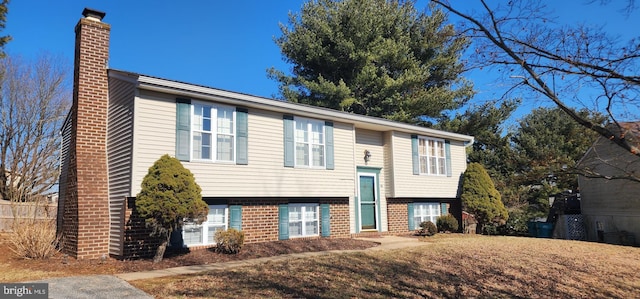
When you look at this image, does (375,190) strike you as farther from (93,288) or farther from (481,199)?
(93,288)

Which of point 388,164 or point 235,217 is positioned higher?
point 388,164

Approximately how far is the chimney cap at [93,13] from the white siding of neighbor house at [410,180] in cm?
1040

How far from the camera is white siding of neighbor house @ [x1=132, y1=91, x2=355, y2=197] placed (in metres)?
10.0

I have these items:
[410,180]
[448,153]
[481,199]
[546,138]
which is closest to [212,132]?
[410,180]

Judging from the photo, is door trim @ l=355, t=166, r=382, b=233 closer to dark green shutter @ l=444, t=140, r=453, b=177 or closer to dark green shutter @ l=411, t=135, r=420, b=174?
dark green shutter @ l=411, t=135, r=420, b=174

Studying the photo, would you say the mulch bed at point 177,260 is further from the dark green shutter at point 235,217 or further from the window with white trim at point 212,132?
the window with white trim at point 212,132

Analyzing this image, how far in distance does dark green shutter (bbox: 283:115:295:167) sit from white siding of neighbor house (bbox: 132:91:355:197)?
0.43 feet

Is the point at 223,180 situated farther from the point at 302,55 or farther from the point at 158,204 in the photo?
the point at 302,55

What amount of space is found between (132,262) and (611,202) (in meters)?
17.9

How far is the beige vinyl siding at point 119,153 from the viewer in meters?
9.91

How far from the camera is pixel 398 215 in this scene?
16.4 metres

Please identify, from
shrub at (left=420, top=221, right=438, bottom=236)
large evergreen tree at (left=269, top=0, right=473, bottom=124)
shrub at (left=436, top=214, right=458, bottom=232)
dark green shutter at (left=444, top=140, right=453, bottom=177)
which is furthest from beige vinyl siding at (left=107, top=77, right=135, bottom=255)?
large evergreen tree at (left=269, top=0, right=473, bottom=124)

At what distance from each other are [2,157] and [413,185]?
21825mm

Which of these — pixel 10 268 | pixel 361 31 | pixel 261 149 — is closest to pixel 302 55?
pixel 361 31
